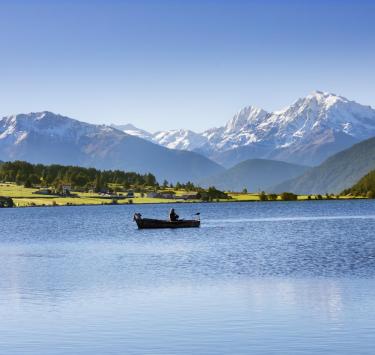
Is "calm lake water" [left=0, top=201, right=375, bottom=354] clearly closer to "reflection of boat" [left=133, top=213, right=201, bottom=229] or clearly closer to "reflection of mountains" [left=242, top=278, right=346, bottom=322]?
"reflection of mountains" [left=242, top=278, right=346, bottom=322]

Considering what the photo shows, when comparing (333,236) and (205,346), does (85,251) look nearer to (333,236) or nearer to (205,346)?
(333,236)

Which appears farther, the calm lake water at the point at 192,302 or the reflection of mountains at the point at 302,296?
the reflection of mountains at the point at 302,296

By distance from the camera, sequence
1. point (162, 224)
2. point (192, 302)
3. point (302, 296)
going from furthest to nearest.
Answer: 1. point (162, 224)
2. point (302, 296)
3. point (192, 302)

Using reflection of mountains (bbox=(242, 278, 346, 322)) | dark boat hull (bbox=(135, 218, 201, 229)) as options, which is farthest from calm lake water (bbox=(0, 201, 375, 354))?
dark boat hull (bbox=(135, 218, 201, 229))

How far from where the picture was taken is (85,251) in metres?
104

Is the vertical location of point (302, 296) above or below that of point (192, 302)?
above

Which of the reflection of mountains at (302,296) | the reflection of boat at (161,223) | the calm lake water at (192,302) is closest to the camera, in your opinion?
the calm lake water at (192,302)

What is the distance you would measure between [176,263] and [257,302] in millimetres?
30554

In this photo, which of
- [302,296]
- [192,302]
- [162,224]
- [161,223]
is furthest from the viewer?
[161,223]

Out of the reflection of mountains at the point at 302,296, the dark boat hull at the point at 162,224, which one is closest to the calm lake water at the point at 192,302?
the reflection of mountains at the point at 302,296

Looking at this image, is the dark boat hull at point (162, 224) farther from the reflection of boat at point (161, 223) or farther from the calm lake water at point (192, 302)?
the calm lake water at point (192, 302)

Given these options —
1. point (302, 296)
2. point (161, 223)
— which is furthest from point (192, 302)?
point (161, 223)

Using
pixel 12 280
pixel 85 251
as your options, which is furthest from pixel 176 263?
pixel 85 251

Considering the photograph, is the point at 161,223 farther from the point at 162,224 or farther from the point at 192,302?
the point at 192,302
